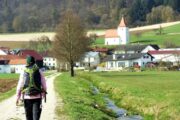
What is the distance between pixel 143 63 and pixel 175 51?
33.2 ft

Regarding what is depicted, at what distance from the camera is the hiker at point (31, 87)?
48.9ft

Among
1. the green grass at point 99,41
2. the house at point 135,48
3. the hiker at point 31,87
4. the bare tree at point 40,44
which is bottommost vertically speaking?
the hiker at point 31,87

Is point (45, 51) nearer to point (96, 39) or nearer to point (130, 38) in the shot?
point (96, 39)

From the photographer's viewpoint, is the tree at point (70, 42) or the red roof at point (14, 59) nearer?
the tree at point (70, 42)

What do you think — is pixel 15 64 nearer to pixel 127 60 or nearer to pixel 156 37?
pixel 127 60

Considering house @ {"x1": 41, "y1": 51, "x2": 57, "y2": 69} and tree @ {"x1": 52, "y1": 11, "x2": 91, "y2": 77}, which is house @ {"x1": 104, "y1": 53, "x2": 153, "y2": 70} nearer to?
house @ {"x1": 41, "y1": 51, "x2": 57, "y2": 69}

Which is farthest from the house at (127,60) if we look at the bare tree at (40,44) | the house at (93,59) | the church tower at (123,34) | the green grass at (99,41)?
the green grass at (99,41)

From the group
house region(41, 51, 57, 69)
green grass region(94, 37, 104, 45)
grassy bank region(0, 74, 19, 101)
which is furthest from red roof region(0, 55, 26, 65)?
grassy bank region(0, 74, 19, 101)

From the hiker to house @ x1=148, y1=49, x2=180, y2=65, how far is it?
119 metres

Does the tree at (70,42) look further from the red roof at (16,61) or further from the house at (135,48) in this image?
the house at (135,48)

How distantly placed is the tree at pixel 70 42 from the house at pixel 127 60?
60172 millimetres

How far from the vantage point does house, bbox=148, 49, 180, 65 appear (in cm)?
13750

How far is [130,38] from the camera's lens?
193500 millimetres

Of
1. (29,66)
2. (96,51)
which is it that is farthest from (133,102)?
(96,51)
